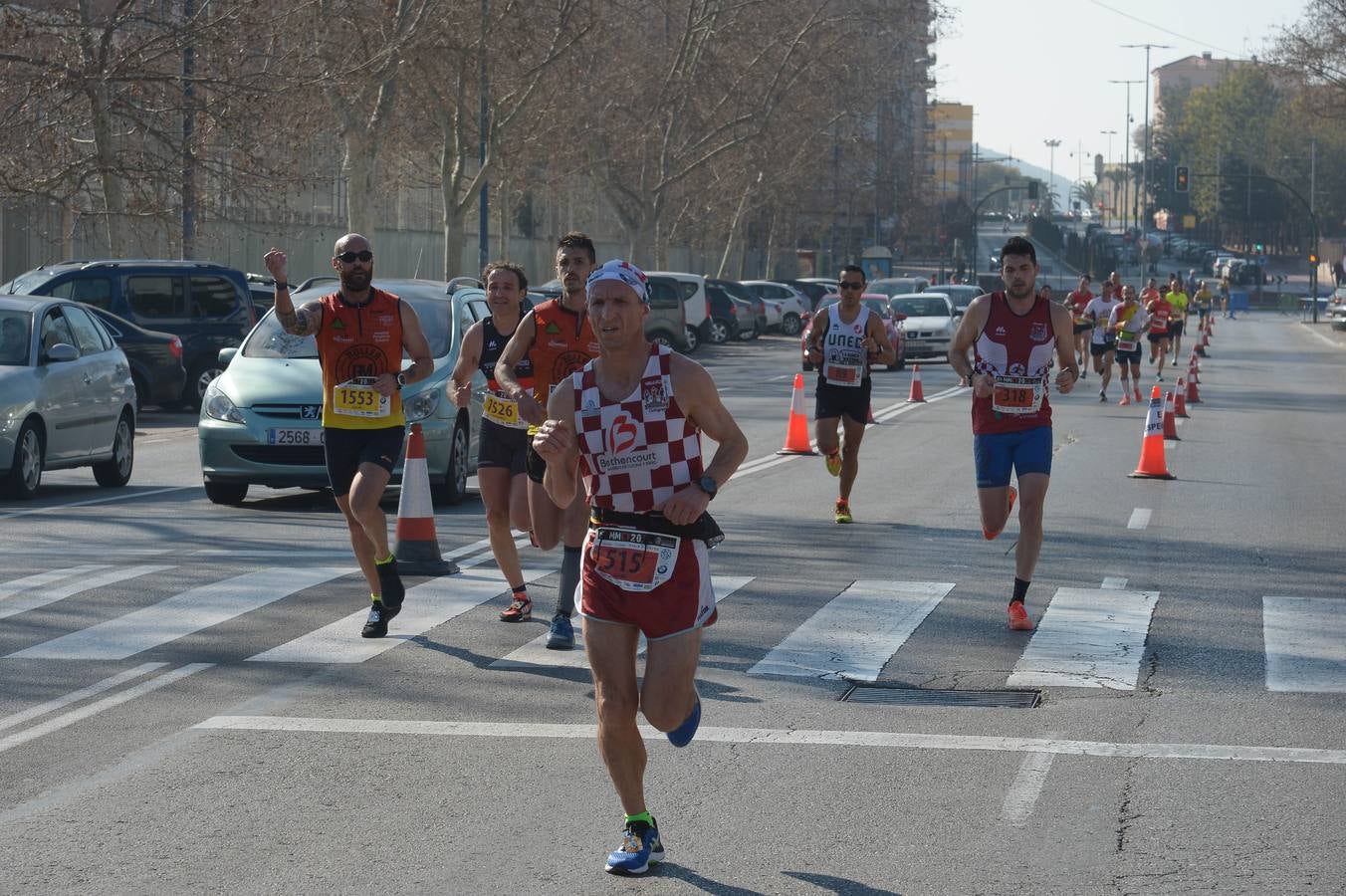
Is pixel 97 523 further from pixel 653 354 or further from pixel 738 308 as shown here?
pixel 738 308

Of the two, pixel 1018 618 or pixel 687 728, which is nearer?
pixel 687 728

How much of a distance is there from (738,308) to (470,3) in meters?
18.3

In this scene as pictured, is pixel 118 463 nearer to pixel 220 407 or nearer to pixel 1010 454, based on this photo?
pixel 220 407

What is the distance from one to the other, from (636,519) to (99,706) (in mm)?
3132

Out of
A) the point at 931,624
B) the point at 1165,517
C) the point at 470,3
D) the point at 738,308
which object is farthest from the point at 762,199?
the point at 931,624

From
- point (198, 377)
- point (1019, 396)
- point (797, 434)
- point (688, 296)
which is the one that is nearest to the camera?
point (1019, 396)

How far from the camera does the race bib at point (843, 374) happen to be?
1439 centimetres

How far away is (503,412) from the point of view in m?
9.75

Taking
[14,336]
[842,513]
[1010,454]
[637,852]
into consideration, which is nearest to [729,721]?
[637,852]

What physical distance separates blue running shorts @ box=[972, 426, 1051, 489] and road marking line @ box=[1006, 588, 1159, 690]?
2.45 ft

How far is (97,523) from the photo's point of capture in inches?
553

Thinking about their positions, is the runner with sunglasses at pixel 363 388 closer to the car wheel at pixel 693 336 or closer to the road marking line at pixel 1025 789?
the road marking line at pixel 1025 789

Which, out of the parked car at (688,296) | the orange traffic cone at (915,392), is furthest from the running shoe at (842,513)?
the parked car at (688,296)

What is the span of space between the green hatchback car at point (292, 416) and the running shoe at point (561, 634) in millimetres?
5461
